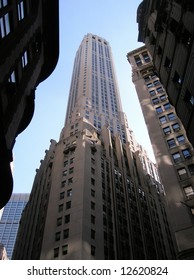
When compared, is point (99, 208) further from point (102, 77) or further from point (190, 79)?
point (102, 77)

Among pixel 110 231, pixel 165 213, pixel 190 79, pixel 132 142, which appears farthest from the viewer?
pixel 132 142

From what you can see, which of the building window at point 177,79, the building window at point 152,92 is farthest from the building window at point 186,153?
the building window at point 152,92

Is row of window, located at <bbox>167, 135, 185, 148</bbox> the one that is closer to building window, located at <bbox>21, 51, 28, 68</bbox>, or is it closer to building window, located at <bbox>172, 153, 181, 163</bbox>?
building window, located at <bbox>172, 153, 181, 163</bbox>

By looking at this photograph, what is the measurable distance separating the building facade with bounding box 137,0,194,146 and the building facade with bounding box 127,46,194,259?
11449mm

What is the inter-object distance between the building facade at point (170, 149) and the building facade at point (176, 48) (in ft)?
37.6

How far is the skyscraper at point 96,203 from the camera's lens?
53.6 meters

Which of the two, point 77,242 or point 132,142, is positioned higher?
point 132,142

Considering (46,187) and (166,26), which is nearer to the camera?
(166,26)

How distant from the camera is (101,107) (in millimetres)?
118125

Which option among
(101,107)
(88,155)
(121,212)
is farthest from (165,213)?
(101,107)

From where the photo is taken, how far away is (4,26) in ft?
69.5

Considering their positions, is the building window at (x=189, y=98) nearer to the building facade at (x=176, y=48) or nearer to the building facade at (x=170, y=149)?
the building facade at (x=176, y=48)

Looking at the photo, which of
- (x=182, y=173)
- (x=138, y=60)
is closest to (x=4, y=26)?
(x=182, y=173)

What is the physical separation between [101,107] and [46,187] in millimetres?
52154
